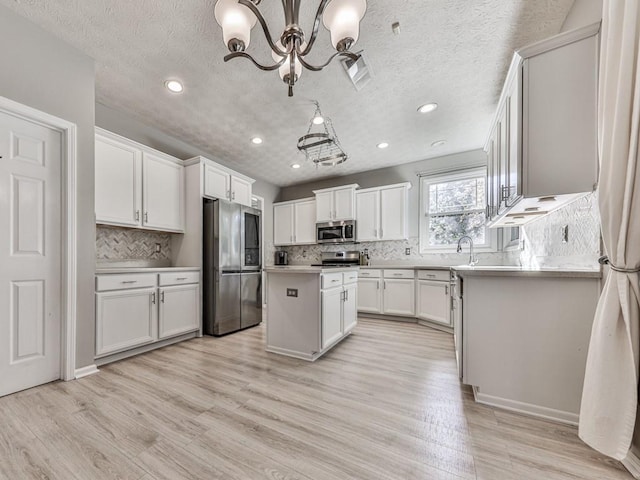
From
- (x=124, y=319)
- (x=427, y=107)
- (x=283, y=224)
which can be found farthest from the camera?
(x=283, y=224)

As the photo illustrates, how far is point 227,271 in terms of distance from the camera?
3.38 metres

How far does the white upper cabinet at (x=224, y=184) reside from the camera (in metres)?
3.42

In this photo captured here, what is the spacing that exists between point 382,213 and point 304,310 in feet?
8.83

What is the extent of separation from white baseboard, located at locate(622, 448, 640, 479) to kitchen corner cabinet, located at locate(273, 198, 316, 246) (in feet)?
14.7

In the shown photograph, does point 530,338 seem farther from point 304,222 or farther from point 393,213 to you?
point 304,222

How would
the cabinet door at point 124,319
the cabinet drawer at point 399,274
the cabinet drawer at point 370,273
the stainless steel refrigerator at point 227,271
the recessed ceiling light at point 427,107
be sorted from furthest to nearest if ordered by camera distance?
the cabinet drawer at point 370,273, the cabinet drawer at point 399,274, the stainless steel refrigerator at point 227,271, the recessed ceiling light at point 427,107, the cabinet door at point 124,319

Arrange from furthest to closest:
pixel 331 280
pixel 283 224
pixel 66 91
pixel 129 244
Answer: pixel 283 224 → pixel 129 244 → pixel 331 280 → pixel 66 91

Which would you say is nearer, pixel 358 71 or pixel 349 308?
pixel 358 71

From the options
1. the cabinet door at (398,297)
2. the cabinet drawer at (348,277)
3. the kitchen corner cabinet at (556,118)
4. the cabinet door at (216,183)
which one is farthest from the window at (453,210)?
the cabinet door at (216,183)

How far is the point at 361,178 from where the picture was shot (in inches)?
200

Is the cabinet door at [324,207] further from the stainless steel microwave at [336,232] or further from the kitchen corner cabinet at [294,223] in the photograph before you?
the kitchen corner cabinet at [294,223]

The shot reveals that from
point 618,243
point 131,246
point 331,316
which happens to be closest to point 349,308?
point 331,316

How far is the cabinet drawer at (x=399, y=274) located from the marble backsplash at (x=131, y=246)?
328cm

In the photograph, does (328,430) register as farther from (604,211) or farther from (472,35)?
(472,35)
